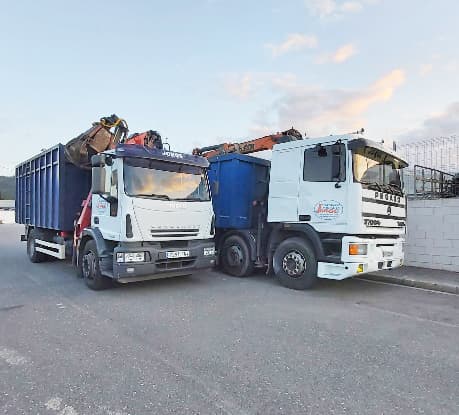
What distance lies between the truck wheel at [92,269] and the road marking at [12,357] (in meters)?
2.71

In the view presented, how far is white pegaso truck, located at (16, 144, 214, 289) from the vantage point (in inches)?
244

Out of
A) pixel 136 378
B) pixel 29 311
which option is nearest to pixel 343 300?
pixel 136 378

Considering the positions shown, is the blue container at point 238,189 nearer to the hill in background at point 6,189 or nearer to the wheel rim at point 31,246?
the wheel rim at point 31,246

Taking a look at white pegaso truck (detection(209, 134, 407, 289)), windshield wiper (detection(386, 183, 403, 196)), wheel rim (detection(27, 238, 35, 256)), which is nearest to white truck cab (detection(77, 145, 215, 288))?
white pegaso truck (detection(209, 134, 407, 289))

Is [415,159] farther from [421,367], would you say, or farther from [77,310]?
[77,310]

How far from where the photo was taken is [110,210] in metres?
6.48

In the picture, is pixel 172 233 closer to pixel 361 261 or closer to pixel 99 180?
pixel 99 180

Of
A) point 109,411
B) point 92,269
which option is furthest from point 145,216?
point 109,411

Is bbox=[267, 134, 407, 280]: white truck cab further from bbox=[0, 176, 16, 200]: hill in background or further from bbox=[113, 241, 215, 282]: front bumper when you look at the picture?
bbox=[0, 176, 16, 200]: hill in background

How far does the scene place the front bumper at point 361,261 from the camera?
6.00 meters

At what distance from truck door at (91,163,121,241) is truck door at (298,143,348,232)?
3.37 meters

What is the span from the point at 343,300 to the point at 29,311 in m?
5.00

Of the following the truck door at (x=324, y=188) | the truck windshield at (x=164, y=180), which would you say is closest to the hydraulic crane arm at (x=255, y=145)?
the truck door at (x=324, y=188)

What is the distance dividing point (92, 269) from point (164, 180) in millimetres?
2157
